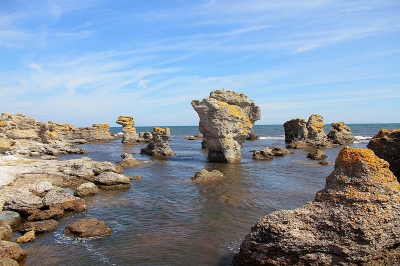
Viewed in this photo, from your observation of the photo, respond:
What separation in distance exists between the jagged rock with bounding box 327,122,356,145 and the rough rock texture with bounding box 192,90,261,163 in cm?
3433

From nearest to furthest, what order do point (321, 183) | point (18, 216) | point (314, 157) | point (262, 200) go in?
1. point (18, 216)
2. point (262, 200)
3. point (321, 183)
4. point (314, 157)

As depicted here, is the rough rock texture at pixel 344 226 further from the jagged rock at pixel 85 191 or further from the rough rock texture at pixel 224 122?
the rough rock texture at pixel 224 122

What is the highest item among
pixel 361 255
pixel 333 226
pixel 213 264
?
pixel 333 226

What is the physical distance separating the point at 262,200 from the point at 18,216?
13.0 metres

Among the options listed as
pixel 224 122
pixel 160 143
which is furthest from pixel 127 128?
pixel 224 122

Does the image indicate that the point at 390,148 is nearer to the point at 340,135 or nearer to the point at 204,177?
the point at 204,177

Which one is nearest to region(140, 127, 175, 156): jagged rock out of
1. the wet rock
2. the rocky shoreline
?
the rocky shoreline

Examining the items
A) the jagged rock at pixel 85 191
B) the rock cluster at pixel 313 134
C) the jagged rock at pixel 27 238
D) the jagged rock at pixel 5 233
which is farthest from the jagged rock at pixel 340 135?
the jagged rock at pixel 5 233

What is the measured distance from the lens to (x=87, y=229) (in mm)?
12758

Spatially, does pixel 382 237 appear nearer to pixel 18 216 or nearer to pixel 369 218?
pixel 369 218

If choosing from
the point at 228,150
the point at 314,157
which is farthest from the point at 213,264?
the point at 314,157

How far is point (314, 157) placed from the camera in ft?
122

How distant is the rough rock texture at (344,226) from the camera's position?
26.7 feet

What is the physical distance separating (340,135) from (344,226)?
2373 inches
